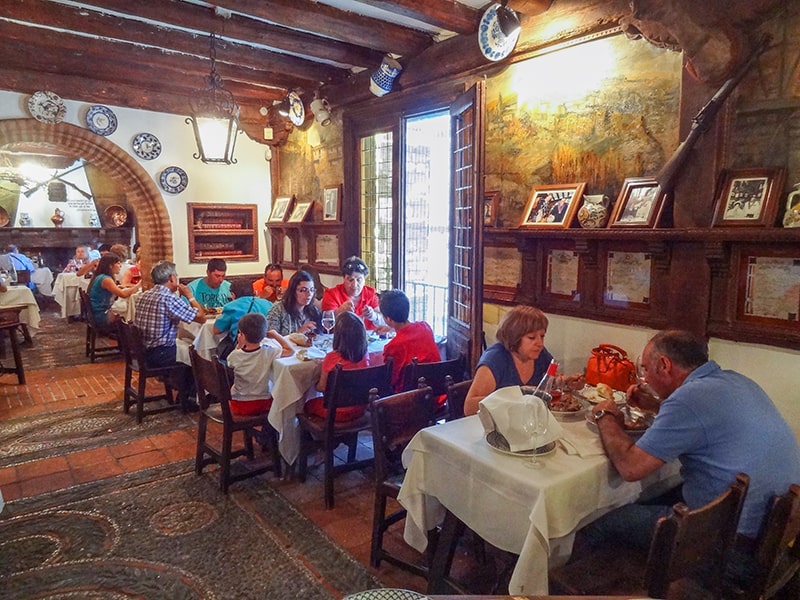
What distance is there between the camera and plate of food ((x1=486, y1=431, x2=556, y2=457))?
198cm

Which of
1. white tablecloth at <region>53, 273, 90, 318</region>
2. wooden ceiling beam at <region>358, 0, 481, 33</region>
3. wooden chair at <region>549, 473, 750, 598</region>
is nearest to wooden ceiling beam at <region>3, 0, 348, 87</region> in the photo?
wooden ceiling beam at <region>358, 0, 481, 33</region>

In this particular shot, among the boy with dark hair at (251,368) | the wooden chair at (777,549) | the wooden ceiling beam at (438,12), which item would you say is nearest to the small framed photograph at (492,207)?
the wooden ceiling beam at (438,12)

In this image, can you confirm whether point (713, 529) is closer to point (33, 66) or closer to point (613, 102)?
point (613, 102)

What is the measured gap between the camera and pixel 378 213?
5.96 meters

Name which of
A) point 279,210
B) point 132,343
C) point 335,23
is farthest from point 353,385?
point 279,210

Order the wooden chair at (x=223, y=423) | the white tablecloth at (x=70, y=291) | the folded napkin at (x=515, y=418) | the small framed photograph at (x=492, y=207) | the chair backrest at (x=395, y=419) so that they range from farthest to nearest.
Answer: the white tablecloth at (x=70, y=291)
the small framed photograph at (x=492, y=207)
the wooden chair at (x=223, y=423)
the chair backrest at (x=395, y=419)
the folded napkin at (x=515, y=418)

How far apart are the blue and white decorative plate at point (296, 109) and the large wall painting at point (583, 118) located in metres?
3.00

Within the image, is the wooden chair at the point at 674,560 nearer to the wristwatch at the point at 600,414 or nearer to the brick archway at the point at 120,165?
the wristwatch at the point at 600,414

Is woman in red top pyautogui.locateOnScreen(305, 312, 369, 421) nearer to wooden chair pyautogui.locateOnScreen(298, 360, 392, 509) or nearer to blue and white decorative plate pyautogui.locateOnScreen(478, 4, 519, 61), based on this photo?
wooden chair pyautogui.locateOnScreen(298, 360, 392, 509)

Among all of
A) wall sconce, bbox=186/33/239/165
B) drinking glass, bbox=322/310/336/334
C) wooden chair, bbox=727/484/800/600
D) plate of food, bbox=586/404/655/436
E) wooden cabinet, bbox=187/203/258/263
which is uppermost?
wall sconce, bbox=186/33/239/165

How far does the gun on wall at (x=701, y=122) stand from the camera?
108 inches

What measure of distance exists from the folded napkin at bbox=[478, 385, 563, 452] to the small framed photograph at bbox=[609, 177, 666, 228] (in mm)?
1700

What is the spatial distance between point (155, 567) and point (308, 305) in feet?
7.32

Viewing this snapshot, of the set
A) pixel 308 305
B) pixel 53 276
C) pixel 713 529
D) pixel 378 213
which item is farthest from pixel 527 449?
pixel 53 276
